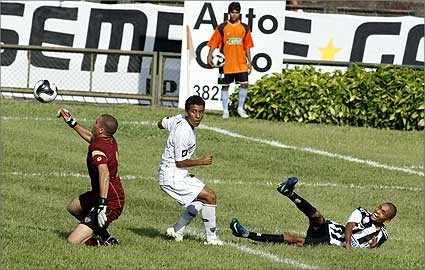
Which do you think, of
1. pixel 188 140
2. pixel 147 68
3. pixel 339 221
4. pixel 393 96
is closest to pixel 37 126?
pixel 147 68

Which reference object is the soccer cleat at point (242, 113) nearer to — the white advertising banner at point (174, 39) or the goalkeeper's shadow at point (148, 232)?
the white advertising banner at point (174, 39)

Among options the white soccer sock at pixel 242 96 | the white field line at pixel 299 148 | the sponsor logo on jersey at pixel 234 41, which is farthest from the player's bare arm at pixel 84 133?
the sponsor logo on jersey at pixel 234 41

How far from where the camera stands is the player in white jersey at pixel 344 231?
1340 centimetres

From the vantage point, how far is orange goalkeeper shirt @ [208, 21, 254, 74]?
24484 mm

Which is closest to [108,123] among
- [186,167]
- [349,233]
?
[186,167]

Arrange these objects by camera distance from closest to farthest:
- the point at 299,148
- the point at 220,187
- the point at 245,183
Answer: the point at 220,187
the point at 245,183
the point at 299,148

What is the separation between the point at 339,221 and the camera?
16.0m

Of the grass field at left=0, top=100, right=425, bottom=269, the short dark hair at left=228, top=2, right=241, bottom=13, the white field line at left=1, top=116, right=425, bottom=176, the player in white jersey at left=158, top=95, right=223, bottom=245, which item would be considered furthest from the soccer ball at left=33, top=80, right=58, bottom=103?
the short dark hair at left=228, top=2, right=241, bottom=13

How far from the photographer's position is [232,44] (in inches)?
965

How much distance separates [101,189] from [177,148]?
40.5 inches

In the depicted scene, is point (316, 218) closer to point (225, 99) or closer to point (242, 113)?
point (225, 99)

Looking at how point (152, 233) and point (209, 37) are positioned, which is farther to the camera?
point (209, 37)

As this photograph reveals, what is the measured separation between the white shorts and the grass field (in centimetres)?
48

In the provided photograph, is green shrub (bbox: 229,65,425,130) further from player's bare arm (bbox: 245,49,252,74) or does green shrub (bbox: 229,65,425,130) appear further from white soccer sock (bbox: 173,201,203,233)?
white soccer sock (bbox: 173,201,203,233)
